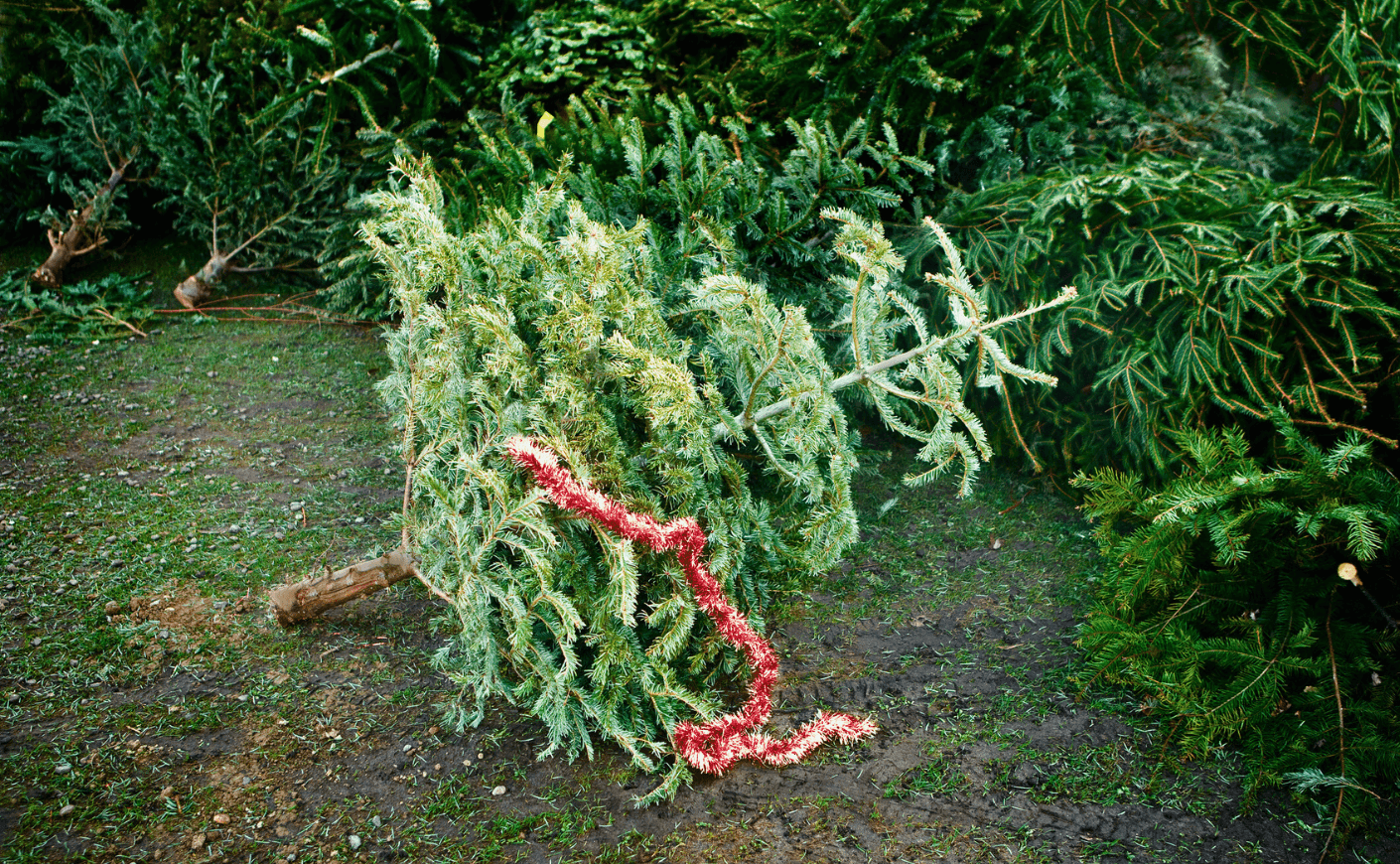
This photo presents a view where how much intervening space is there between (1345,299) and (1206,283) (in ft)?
1.26

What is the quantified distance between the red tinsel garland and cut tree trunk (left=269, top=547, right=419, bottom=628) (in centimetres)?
85

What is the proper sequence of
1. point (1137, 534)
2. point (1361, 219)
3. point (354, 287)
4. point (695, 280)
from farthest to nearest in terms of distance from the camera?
point (354, 287) → point (695, 280) → point (1361, 219) → point (1137, 534)

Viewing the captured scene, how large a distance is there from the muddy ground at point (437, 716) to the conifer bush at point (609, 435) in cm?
22

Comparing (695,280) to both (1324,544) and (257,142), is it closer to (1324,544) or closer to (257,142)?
(1324,544)

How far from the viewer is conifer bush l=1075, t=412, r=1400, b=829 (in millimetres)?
2127

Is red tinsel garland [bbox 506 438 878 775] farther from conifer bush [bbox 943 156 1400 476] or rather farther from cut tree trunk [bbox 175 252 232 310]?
cut tree trunk [bbox 175 252 232 310]

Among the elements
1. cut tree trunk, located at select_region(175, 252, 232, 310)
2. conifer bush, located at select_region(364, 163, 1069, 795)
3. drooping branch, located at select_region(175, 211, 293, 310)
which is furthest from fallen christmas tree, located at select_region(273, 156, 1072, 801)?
cut tree trunk, located at select_region(175, 252, 232, 310)

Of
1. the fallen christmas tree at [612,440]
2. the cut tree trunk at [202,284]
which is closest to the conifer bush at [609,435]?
the fallen christmas tree at [612,440]

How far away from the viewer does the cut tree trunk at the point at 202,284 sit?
5.52 metres

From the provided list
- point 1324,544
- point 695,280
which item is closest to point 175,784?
point 695,280

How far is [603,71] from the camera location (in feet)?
15.7

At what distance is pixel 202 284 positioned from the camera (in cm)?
557

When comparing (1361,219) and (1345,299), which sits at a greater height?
(1361,219)

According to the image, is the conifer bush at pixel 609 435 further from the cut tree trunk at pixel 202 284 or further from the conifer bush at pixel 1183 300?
the cut tree trunk at pixel 202 284
